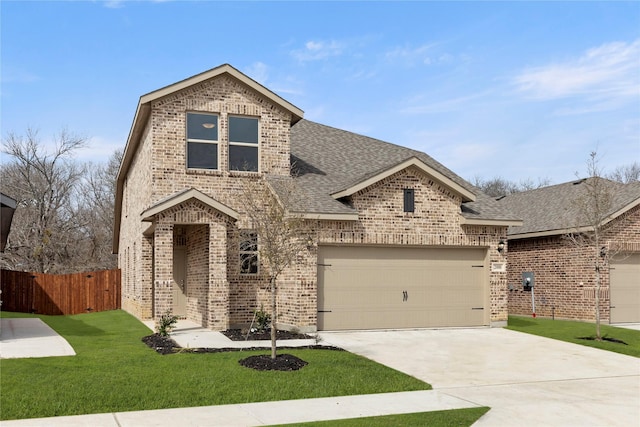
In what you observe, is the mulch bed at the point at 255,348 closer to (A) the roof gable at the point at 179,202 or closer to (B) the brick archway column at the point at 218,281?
(B) the brick archway column at the point at 218,281

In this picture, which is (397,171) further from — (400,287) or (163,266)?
(163,266)

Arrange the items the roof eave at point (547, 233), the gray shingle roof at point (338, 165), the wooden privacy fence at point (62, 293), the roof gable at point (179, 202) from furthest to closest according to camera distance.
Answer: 1. the wooden privacy fence at point (62, 293)
2. the roof eave at point (547, 233)
3. the gray shingle roof at point (338, 165)
4. the roof gable at point (179, 202)

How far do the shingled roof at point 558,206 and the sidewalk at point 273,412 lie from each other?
12.5m

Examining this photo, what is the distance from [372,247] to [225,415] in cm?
1005

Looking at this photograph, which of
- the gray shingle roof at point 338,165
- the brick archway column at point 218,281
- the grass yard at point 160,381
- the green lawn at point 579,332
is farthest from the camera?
the gray shingle roof at point 338,165

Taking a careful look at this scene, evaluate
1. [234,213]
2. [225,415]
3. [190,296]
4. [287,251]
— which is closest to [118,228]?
[190,296]

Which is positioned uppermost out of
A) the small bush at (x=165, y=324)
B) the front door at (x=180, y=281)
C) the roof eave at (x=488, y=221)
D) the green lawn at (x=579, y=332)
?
the roof eave at (x=488, y=221)

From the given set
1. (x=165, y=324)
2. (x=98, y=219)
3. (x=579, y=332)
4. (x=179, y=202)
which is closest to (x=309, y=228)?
(x=179, y=202)

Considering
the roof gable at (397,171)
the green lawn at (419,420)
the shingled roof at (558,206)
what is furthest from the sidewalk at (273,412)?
the shingled roof at (558,206)

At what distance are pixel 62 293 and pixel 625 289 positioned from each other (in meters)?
21.6

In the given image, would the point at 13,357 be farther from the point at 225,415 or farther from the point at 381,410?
the point at 381,410

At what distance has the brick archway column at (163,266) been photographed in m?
16.1

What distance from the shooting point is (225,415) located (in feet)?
28.6

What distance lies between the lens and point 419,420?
28.1 ft
